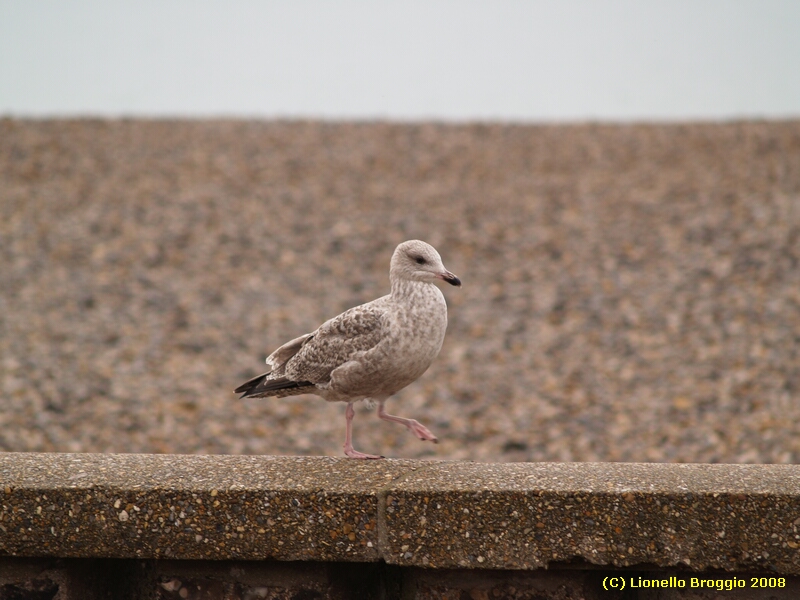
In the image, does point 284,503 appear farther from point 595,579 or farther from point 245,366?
point 245,366

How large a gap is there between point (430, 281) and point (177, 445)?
5294 mm

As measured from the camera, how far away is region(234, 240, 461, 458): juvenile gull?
2998 millimetres

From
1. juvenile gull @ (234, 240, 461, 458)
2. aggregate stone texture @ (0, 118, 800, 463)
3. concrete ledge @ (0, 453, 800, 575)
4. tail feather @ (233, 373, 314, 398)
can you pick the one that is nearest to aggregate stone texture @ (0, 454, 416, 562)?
concrete ledge @ (0, 453, 800, 575)

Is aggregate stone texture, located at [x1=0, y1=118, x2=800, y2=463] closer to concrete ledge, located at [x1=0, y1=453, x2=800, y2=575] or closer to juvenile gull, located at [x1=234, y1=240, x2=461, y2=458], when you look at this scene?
juvenile gull, located at [x1=234, y1=240, x2=461, y2=458]

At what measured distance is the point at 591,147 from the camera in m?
15.5

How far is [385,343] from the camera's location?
3010 mm

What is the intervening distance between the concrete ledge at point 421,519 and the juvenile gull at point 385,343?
562mm

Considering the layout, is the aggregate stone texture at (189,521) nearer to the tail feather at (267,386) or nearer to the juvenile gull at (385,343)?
the juvenile gull at (385,343)

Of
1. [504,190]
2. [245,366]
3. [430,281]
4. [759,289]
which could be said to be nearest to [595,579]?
[430,281]

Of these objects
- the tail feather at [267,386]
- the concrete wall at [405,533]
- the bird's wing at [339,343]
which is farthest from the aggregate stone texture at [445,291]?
the concrete wall at [405,533]

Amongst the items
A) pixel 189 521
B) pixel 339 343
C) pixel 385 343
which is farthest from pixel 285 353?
pixel 189 521

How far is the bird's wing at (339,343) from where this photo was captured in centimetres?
309

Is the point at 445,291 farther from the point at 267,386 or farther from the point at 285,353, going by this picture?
the point at 267,386

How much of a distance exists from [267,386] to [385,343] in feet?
2.16
